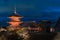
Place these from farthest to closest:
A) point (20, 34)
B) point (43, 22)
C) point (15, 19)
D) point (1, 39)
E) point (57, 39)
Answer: point (15, 19) < point (43, 22) < point (57, 39) < point (20, 34) < point (1, 39)

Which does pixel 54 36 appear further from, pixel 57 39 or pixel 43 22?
pixel 43 22

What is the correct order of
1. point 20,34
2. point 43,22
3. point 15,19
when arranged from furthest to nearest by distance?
point 15,19 → point 43,22 → point 20,34

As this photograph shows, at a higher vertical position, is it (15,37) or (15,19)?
(15,37)

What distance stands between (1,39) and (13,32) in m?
0.41

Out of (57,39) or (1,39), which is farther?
(57,39)

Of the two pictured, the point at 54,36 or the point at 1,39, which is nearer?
the point at 1,39

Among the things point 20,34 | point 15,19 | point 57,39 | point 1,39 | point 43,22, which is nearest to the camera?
point 1,39

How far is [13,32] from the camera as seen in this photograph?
4.67m

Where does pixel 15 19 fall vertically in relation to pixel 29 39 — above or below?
below

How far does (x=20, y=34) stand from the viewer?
4621 mm

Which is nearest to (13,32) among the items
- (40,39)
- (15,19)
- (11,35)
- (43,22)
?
(11,35)

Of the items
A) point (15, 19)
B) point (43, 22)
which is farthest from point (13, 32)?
point (15, 19)

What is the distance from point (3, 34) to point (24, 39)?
0.41m

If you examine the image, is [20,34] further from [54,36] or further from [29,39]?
[54,36]
